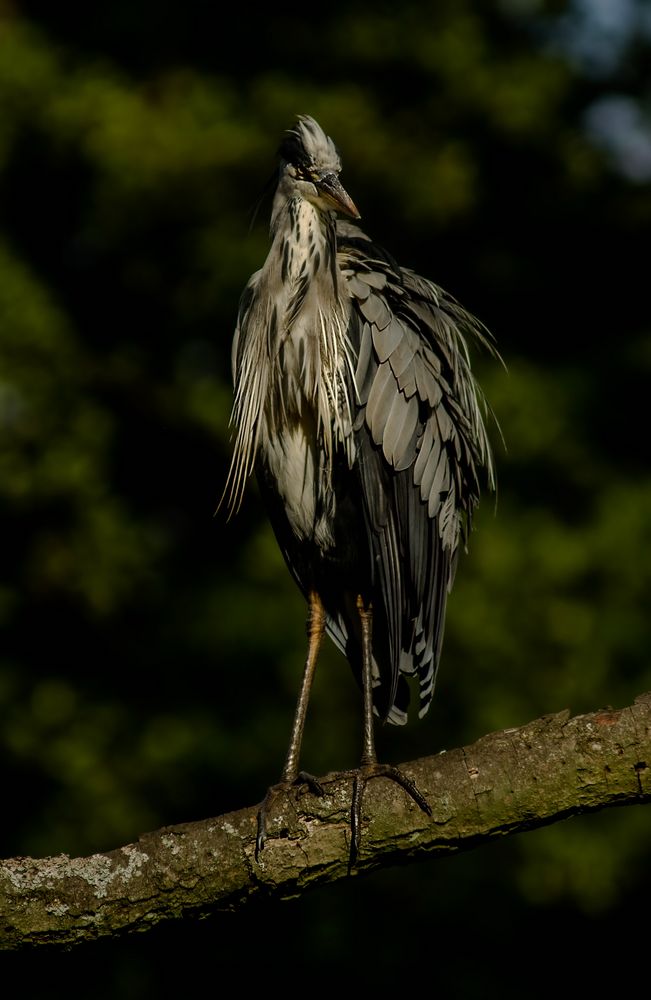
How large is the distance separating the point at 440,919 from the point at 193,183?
4088mm

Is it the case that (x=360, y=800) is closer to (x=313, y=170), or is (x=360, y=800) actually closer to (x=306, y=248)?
(x=306, y=248)

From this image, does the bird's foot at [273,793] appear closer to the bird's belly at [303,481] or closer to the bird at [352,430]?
the bird at [352,430]

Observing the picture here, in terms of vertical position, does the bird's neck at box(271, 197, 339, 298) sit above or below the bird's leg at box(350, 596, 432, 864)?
above

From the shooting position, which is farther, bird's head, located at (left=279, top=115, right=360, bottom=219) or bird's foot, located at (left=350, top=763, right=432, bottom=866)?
bird's head, located at (left=279, top=115, right=360, bottom=219)

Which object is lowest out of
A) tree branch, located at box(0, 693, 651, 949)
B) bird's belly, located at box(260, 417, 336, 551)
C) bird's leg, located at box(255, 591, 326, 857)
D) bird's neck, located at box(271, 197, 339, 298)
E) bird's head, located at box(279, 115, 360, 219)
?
tree branch, located at box(0, 693, 651, 949)

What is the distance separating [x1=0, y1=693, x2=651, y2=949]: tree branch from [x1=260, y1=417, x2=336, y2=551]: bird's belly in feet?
3.29

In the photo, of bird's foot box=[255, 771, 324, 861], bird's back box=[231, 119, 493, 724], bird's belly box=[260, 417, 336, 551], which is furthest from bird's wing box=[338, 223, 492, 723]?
bird's foot box=[255, 771, 324, 861]

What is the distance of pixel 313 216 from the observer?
3.77 metres

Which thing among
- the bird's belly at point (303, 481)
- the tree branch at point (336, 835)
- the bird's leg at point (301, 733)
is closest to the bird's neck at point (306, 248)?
the bird's belly at point (303, 481)

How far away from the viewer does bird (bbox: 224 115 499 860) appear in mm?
3611

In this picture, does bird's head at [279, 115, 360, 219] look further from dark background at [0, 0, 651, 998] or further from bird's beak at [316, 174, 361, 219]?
dark background at [0, 0, 651, 998]

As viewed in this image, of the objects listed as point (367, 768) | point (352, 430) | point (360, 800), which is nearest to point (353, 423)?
point (352, 430)

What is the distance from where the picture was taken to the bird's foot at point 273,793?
2797 mm

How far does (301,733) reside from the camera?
3.57 metres
